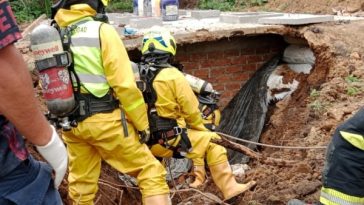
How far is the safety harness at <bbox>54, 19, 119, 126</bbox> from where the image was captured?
11.9 ft

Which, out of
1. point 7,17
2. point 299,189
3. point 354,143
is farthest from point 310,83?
point 7,17

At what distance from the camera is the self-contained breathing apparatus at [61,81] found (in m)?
3.30

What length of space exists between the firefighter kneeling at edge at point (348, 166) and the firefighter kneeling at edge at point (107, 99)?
159 cm

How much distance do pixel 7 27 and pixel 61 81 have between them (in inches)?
63.9

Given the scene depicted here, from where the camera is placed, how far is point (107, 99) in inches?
145

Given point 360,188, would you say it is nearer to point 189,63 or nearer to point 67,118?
point 67,118

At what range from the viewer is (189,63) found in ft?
23.1

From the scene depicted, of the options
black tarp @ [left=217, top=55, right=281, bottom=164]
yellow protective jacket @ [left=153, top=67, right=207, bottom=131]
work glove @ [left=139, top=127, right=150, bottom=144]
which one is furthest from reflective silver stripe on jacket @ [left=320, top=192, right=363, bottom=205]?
black tarp @ [left=217, top=55, right=281, bottom=164]

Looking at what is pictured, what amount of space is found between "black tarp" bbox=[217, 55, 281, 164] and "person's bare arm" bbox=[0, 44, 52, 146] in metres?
4.56

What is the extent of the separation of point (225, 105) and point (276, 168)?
261cm

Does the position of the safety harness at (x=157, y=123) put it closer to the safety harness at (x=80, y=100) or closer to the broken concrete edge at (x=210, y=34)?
the safety harness at (x=80, y=100)

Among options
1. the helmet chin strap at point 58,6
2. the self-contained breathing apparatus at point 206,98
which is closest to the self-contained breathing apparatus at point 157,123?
the helmet chin strap at point 58,6

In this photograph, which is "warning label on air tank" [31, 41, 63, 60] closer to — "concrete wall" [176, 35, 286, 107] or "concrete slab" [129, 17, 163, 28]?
"concrete wall" [176, 35, 286, 107]

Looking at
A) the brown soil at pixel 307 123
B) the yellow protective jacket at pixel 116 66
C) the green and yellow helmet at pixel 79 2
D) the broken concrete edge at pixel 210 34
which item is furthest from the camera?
the broken concrete edge at pixel 210 34
